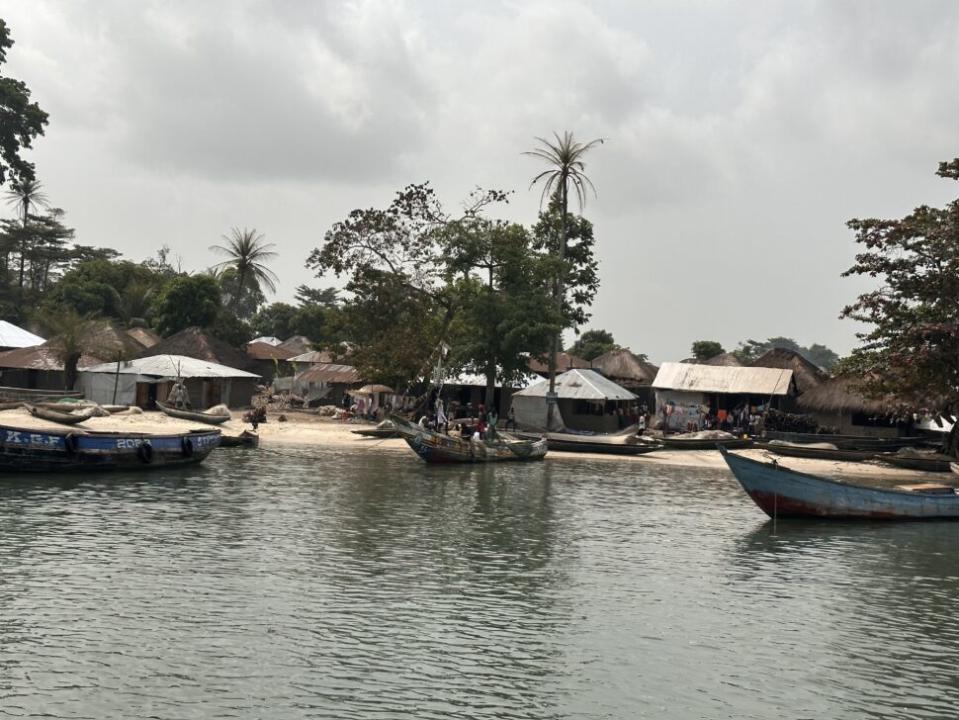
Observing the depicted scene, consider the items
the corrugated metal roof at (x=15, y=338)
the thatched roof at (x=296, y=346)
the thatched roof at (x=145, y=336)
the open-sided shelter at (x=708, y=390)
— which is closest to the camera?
the open-sided shelter at (x=708, y=390)

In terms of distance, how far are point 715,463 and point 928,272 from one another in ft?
38.0

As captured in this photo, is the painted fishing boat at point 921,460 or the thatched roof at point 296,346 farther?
the thatched roof at point 296,346

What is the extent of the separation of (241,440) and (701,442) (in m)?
20.9

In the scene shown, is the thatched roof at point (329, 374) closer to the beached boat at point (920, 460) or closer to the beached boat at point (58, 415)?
the beached boat at point (58, 415)

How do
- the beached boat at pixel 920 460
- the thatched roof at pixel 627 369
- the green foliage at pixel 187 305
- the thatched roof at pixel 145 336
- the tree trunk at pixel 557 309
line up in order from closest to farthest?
the beached boat at pixel 920 460, the tree trunk at pixel 557 309, the thatched roof at pixel 145 336, the thatched roof at pixel 627 369, the green foliage at pixel 187 305

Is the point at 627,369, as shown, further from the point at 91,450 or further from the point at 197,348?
the point at 91,450

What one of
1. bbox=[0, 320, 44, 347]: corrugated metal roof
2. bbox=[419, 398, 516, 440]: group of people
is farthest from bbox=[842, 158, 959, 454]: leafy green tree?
bbox=[0, 320, 44, 347]: corrugated metal roof

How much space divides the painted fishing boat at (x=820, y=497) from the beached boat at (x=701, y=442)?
1599 centimetres

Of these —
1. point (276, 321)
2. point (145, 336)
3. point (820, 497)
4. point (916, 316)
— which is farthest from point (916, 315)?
point (276, 321)

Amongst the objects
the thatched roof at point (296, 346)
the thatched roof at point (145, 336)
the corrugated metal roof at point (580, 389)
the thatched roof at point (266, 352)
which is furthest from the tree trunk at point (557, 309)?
the thatched roof at point (145, 336)

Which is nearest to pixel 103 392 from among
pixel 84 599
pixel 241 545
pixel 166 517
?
pixel 166 517

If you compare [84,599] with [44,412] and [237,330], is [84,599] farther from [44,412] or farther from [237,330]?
[237,330]

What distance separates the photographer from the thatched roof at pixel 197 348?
54344 millimetres

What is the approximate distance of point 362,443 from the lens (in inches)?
1676
